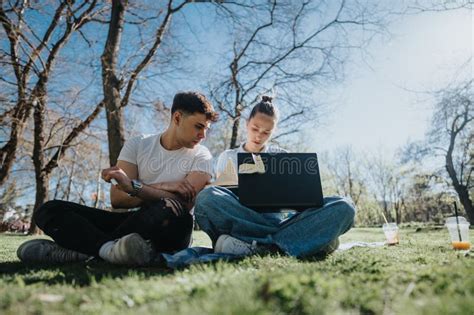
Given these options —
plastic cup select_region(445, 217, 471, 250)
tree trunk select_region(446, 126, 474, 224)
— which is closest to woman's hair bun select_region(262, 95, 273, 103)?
plastic cup select_region(445, 217, 471, 250)

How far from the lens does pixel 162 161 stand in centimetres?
290

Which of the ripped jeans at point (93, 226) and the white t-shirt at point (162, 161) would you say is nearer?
the ripped jeans at point (93, 226)

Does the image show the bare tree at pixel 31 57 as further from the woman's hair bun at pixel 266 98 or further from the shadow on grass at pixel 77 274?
the shadow on grass at pixel 77 274

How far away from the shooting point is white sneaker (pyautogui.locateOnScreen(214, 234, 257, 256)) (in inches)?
94.7

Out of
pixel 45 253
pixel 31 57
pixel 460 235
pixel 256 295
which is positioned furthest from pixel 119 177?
pixel 31 57

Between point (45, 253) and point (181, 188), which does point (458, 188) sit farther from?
point (45, 253)

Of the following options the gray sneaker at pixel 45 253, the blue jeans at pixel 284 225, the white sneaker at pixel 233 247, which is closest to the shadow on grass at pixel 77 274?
the gray sneaker at pixel 45 253

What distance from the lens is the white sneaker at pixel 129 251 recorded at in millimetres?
2035

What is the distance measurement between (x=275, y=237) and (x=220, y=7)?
303 inches

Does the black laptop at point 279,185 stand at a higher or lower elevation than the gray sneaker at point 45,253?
higher

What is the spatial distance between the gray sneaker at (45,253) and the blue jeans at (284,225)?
0.95 m

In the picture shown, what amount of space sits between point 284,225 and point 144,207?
105cm

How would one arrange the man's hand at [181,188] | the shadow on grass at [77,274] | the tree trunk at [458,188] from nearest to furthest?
the shadow on grass at [77,274]
the man's hand at [181,188]
the tree trunk at [458,188]

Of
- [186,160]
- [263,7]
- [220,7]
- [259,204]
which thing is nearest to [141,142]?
[186,160]
